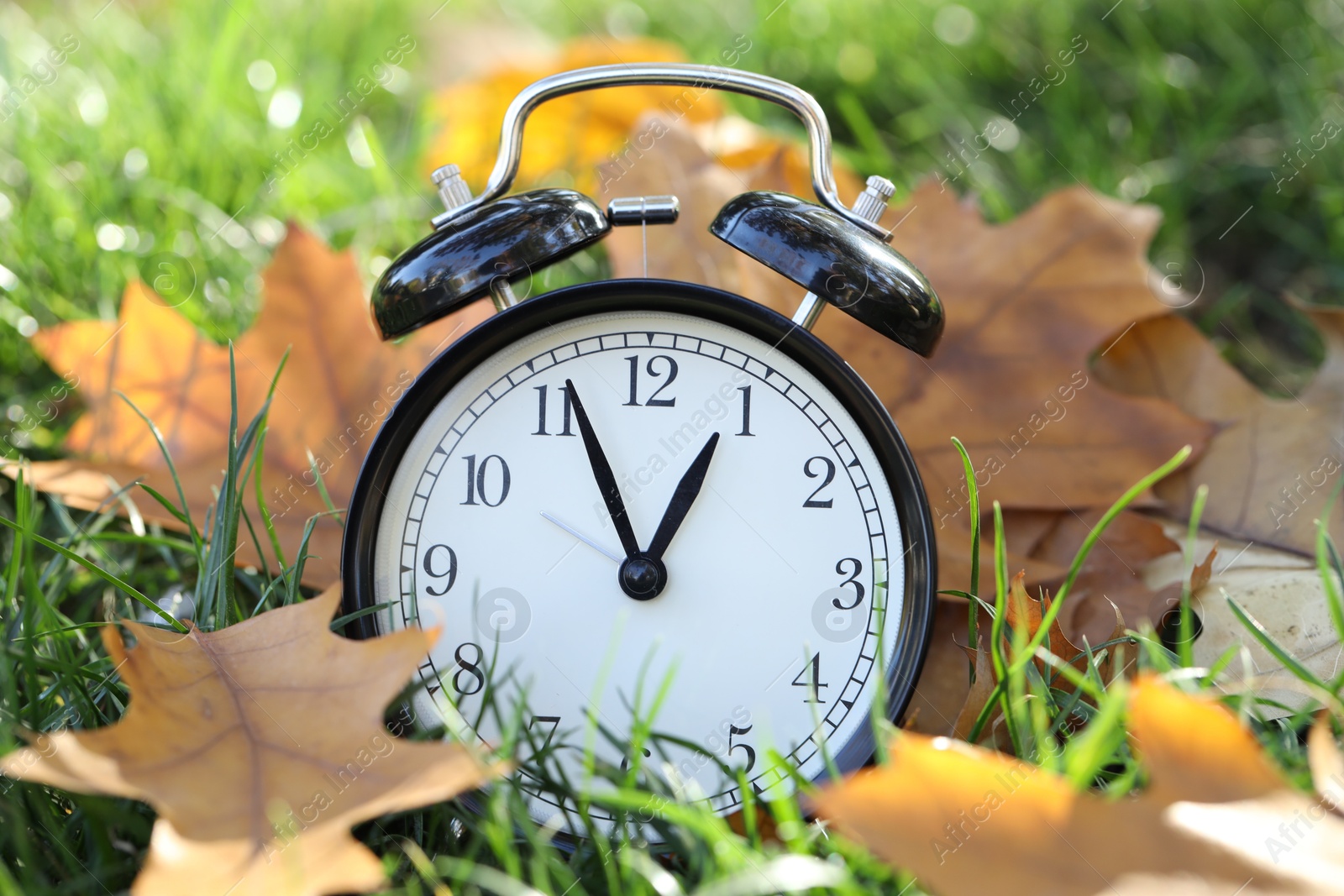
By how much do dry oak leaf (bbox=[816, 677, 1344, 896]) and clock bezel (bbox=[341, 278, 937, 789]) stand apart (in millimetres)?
274

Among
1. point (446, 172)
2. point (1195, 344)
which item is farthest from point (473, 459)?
point (1195, 344)

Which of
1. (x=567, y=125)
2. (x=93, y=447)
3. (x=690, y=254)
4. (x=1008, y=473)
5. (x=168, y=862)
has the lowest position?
(x=168, y=862)

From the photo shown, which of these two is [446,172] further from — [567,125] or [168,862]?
[567,125]

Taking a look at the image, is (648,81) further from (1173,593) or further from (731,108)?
(731,108)

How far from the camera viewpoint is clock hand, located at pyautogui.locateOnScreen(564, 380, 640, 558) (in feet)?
3.58

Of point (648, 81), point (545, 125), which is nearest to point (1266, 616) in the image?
point (648, 81)

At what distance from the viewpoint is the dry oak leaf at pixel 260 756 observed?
784 mm

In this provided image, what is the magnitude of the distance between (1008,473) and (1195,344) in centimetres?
40

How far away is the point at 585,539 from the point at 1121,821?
583 mm

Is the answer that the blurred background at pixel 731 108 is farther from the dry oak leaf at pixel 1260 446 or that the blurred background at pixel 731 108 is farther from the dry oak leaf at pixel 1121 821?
the dry oak leaf at pixel 1121 821

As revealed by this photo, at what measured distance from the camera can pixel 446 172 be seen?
117 cm

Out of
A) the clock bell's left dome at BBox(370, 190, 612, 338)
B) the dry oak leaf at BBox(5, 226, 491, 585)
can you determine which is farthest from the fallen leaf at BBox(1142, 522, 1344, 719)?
the dry oak leaf at BBox(5, 226, 491, 585)

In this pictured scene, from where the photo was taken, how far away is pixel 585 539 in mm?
1104

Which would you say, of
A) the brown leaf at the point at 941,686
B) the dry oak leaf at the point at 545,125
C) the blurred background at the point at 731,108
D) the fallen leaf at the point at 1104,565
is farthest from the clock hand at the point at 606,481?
the dry oak leaf at the point at 545,125
